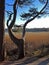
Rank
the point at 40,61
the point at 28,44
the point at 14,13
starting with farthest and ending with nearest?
1. the point at 28,44
2. the point at 14,13
3. the point at 40,61

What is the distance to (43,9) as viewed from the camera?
19.9 metres

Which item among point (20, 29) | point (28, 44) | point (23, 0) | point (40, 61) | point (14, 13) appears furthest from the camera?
point (28, 44)

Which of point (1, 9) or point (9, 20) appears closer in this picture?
point (1, 9)

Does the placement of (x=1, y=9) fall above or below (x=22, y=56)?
above

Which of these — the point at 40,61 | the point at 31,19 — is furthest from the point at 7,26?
the point at 40,61

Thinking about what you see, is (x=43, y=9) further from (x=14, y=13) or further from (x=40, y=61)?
(x=40, y=61)

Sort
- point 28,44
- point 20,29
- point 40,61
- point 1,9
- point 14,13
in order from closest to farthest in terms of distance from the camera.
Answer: point 40,61, point 1,9, point 14,13, point 20,29, point 28,44

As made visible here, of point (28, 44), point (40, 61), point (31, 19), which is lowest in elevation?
point (28, 44)

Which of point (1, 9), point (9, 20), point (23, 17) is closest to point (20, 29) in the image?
point (23, 17)

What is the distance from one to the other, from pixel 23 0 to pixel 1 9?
283 centimetres

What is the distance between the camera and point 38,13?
19.8 meters

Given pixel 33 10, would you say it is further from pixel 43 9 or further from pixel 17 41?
pixel 17 41

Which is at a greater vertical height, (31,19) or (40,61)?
(31,19)

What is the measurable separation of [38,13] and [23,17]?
135cm
